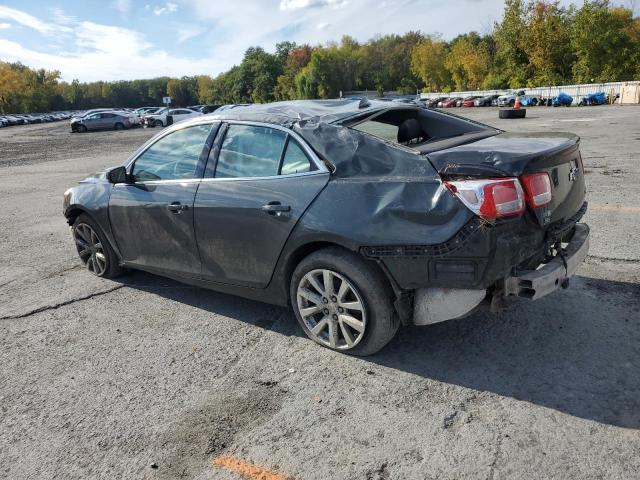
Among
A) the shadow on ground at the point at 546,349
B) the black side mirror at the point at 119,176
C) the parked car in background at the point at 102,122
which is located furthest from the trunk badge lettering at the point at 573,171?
the parked car in background at the point at 102,122

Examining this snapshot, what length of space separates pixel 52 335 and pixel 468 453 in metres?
3.30

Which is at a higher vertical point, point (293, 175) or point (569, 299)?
point (293, 175)

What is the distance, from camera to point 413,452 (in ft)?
8.25

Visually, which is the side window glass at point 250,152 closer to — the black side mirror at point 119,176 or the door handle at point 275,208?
the door handle at point 275,208

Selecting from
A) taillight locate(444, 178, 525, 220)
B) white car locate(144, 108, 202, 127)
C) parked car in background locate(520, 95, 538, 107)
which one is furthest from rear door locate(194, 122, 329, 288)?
parked car in background locate(520, 95, 538, 107)

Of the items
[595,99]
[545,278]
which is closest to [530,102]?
[595,99]

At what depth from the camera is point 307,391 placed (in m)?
3.11

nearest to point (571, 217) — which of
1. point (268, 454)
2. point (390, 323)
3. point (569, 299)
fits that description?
point (569, 299)

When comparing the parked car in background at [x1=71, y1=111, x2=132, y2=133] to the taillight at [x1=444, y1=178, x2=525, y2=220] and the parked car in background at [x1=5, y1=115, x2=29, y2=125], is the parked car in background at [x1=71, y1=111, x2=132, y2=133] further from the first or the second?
the taillight at [x1=444, y1=178, x2=525, y2=220]

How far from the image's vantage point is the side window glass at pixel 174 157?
13.5 ft

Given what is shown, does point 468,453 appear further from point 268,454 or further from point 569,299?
point 569,299

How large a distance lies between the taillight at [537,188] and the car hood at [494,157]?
0.26ft

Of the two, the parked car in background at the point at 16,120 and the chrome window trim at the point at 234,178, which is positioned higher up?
the parked car in background at the point at 16,120

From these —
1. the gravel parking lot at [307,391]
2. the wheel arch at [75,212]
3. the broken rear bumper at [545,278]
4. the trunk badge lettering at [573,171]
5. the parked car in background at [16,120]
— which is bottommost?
the gravel parking lot at [307,391]
